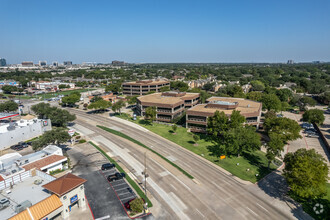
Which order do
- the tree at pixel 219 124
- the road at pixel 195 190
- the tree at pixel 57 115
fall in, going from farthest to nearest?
the tree at pixel 57 115 → the tree at pixel 219 124 → the road at pixel 195 190

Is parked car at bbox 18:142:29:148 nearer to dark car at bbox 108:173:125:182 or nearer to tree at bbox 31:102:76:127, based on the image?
tree at bbox 31:102:76:127

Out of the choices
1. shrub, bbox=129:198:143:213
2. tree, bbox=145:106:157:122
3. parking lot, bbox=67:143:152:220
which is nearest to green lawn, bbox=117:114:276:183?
tree, bbox=145:106:157:122

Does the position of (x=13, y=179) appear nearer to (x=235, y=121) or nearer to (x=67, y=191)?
(x=67, y=191)

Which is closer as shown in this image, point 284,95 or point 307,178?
point 307,178

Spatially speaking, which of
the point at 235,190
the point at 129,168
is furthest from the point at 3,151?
the point at 235,190

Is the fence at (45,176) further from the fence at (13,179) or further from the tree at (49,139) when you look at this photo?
the tree at (49,139)

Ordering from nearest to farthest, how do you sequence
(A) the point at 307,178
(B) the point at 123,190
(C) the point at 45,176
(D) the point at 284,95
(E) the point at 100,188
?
(A) the point at 307,178
(C) the point at 45,176
(B) the point at 123,190
(E) the point at 100,188
(D) the point at 284,95

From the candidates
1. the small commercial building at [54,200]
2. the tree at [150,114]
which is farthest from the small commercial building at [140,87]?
→ the small commercial building at [54,200]

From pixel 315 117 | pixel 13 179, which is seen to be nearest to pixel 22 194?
pixel 13 179
